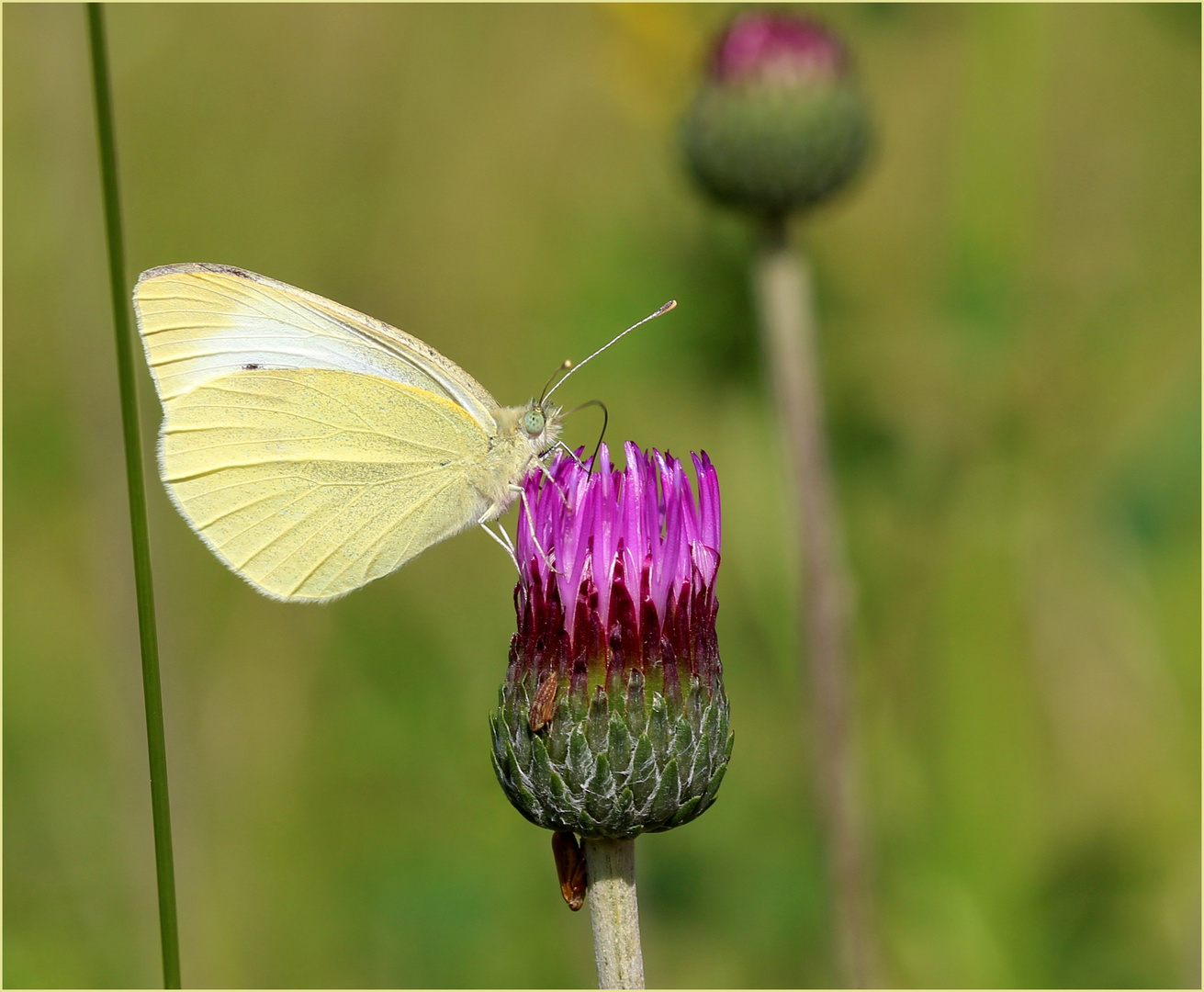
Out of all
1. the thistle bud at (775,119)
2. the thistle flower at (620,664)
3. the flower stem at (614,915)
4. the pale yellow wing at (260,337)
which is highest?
the thistle bud at (775,119)

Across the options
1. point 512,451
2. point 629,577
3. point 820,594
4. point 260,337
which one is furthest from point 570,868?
point 820,594

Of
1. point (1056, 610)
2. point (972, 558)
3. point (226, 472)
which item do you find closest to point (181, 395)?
point (226, 472)

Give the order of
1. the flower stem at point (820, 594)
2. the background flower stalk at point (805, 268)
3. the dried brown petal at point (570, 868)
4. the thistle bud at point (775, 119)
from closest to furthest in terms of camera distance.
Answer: the dried brown petal at point (570, 868)
the flower stem at point (820, 594)
the background flower stalk at point (805, 268)
the thistle bud at point (775, 119)

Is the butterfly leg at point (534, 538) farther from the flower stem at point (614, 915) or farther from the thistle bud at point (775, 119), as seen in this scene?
the thistle bud at point (775, 119)

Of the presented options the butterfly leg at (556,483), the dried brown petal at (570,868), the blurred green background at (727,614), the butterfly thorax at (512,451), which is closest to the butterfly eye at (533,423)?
the butterfly thorax at (512,451)

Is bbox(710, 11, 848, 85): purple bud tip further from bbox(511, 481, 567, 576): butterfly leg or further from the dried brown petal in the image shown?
the dried brown petal

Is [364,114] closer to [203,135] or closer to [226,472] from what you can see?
[203,135]

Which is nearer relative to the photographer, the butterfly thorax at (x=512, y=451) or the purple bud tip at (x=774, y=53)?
the butterfly thorax at (x=512, y=451)
